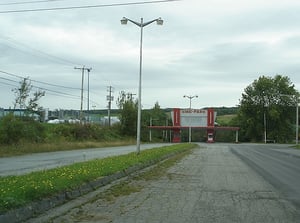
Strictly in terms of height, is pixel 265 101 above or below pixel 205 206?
above

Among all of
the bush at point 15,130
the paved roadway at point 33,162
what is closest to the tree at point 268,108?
the bush at point 15,130

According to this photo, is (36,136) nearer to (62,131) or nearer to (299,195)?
(62,131)

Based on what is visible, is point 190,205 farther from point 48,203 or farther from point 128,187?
point 128,187

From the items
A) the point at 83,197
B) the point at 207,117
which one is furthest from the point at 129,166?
the point at 207,117

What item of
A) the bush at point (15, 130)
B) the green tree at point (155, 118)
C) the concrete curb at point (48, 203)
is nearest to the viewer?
the concrete curb at point (48, 203)

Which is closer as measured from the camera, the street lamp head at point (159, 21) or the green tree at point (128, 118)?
the street lamp head at point (159, 21)

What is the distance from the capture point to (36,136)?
4641 cm

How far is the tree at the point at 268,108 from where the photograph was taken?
392 feet

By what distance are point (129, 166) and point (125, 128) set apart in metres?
81.4

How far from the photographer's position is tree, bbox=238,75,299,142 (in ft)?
392

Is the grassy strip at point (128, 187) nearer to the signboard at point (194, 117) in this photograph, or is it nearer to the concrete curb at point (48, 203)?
the concrete curb at point (48, 203)

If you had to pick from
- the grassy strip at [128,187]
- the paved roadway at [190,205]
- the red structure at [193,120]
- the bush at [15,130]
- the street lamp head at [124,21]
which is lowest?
the grassy strip at [128,187]

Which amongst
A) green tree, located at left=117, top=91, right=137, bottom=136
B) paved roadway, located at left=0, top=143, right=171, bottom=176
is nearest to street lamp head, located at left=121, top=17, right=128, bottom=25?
paved roadway, located at left=0, top=143, right=171, bottom=176

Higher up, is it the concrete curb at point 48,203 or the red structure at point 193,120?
the red structure at point 193,120
